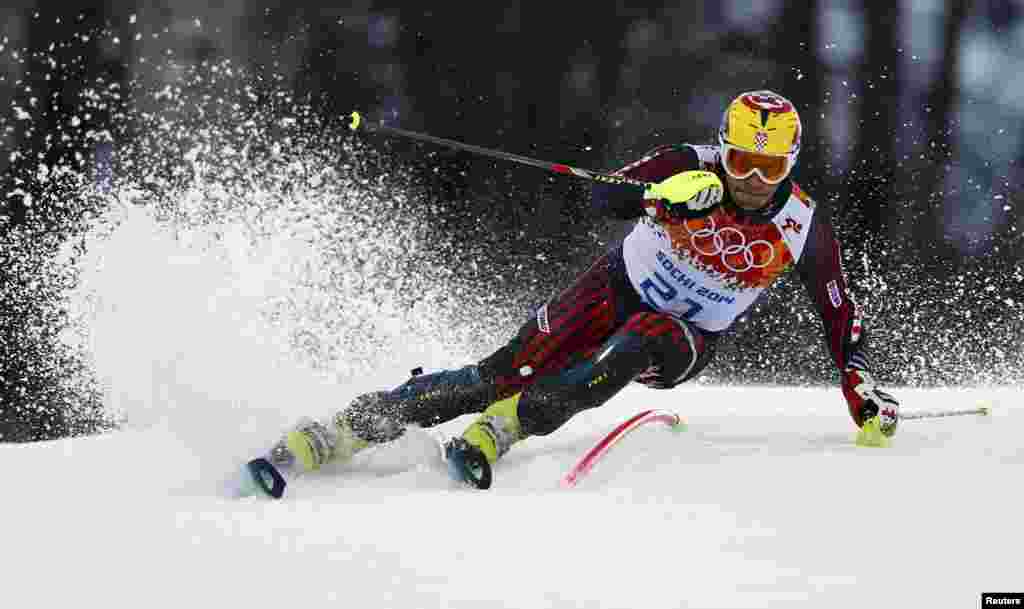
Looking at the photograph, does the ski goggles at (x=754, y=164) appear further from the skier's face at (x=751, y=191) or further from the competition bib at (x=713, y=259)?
the competition bib at (x=713, y=259)

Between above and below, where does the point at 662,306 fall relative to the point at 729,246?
below

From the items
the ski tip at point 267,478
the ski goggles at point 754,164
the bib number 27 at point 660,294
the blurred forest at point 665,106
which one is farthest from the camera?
the blurred forest at point 665,106

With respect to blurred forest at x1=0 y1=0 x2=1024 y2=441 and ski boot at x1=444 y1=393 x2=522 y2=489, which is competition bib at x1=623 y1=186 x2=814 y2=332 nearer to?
ski boot at x1=444 y1=393 x2=522 y2=489

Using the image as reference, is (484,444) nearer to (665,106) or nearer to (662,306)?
(662,306)

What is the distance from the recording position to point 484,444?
10.6 feet

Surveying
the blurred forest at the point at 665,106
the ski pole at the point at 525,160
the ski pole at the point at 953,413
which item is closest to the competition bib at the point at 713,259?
the ski pole at the point at 525,160

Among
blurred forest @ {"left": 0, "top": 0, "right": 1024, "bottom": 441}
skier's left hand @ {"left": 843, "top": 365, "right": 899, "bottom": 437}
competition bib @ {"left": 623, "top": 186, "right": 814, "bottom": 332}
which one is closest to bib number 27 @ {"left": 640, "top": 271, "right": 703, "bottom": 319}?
competition bib @ {"left": 623, "top": 186, "right": 814, "bottom": 332}

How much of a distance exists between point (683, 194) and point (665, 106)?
1999 millimetres

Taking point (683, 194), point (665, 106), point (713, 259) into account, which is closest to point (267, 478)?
point (683, 194)

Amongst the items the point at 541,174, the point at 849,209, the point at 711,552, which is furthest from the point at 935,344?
the point at 711,552

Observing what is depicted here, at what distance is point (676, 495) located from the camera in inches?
109

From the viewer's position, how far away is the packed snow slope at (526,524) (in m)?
2.09

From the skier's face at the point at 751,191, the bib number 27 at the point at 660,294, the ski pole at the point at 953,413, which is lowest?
the ski pole at the point at 953,413

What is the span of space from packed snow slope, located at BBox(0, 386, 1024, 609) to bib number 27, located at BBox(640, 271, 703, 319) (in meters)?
0.36
